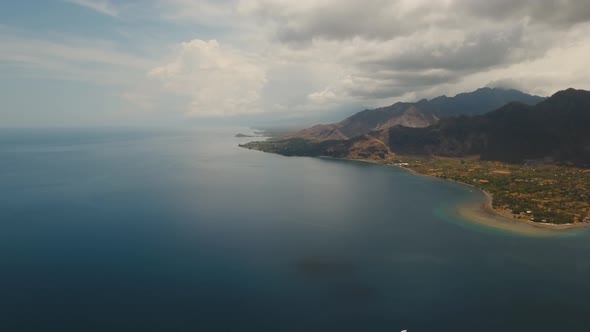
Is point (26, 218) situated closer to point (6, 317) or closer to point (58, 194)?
point (58, 194)

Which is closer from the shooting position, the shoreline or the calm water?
the calm water

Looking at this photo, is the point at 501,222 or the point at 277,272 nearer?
the point at 277,272

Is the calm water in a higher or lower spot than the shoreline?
lower

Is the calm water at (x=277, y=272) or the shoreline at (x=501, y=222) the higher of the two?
the shoreline at (x=501, y=222)

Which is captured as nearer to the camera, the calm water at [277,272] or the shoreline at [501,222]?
the calm water at [277,272]

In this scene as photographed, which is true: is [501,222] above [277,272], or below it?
above

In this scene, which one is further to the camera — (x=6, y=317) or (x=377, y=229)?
(x=377, y=229)

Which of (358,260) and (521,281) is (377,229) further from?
(521,281)

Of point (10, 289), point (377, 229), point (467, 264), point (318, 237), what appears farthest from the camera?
point (377, 229)

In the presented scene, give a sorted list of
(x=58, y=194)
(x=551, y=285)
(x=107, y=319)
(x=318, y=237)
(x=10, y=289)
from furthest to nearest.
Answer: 1. (x=58, y=194)
2. (x=318, y=237)
3. (x=551, y=285)
4. (x=10, y=289)
5. (x=107, y=319)

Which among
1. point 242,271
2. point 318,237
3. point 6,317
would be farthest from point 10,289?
point 318,237
